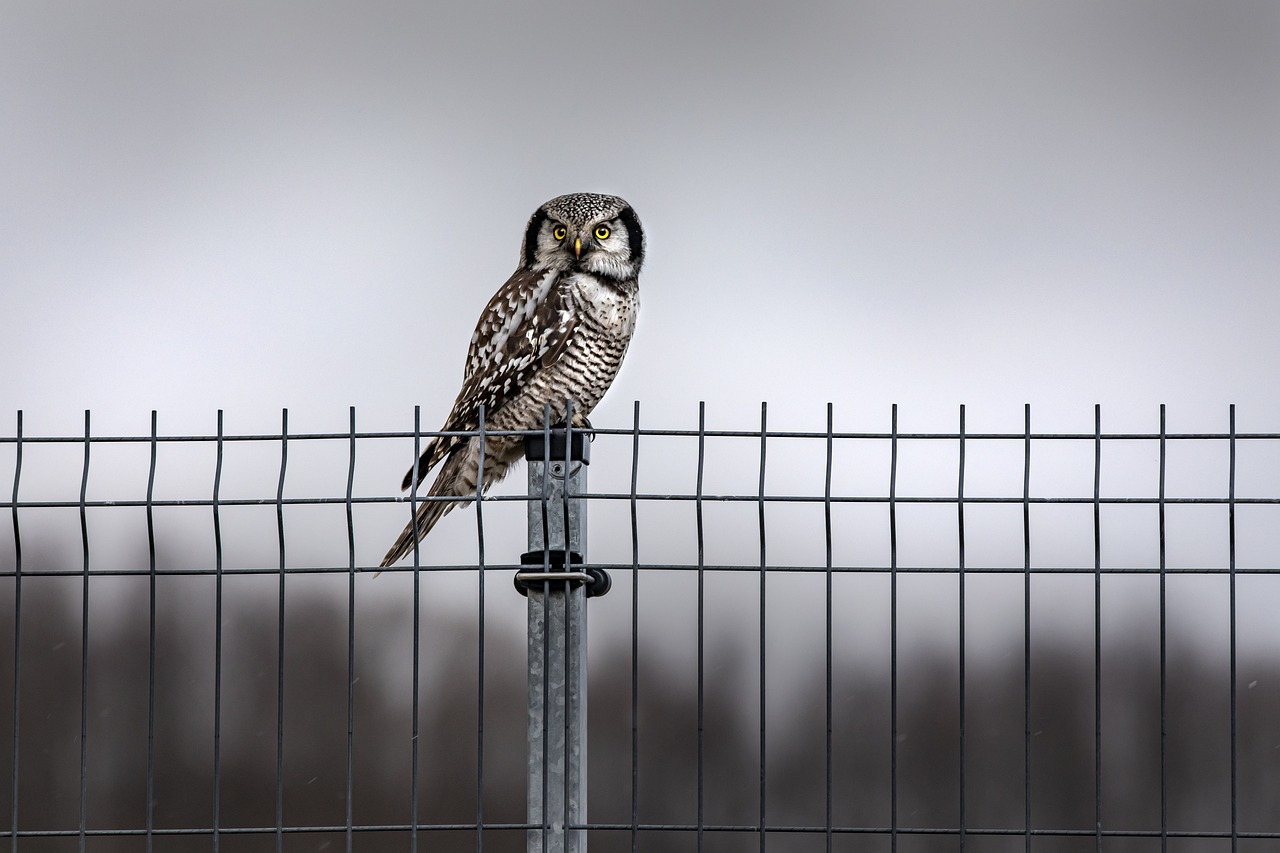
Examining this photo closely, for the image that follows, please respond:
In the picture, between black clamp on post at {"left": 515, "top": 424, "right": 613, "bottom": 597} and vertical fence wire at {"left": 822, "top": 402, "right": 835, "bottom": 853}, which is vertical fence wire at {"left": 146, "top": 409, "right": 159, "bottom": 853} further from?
vertical fence wire at {"left": 822, "top": 402, "right": 835, "bottom": 853}

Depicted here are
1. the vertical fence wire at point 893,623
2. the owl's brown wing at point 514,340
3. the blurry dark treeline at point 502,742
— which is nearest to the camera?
the vertical fence wire at point 893,623

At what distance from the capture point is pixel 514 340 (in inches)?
213

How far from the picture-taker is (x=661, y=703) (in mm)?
11930

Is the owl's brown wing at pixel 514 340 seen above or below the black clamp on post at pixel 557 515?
above

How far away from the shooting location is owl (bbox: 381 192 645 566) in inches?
212

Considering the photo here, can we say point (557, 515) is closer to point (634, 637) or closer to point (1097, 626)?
point (634, 637)

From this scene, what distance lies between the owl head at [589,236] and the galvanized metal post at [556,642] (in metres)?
2.67

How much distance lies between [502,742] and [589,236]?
11.7m

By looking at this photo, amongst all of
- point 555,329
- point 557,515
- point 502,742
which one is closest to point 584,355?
point 555,329

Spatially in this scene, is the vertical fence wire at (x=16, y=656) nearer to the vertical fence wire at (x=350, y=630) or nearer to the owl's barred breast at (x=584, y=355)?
the vertical fence wire at (x=350, y=630)

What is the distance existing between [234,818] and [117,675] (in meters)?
2.74

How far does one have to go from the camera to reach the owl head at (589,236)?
5445 millimetres

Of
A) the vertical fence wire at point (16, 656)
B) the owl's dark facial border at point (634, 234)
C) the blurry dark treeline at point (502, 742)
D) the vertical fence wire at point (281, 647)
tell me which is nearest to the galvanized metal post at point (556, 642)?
the vertical fence wire at point (281, 647)

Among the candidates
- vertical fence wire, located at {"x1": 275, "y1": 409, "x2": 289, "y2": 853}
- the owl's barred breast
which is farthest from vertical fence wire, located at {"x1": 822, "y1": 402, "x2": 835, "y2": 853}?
the owl's barred breast
